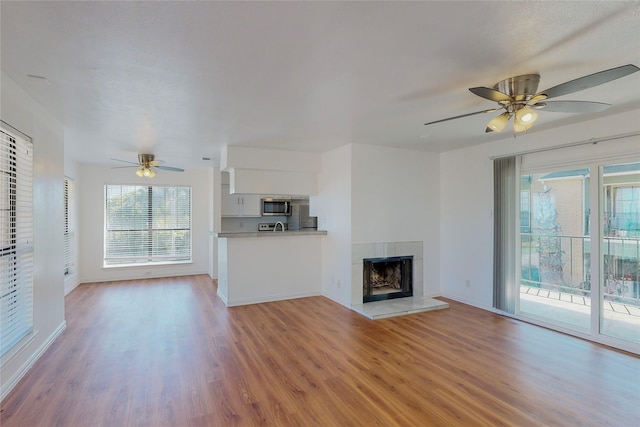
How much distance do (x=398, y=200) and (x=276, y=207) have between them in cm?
347

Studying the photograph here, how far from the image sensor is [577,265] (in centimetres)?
378

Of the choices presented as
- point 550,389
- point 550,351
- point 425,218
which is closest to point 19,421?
point 550,389

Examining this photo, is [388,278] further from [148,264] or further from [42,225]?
[148,264]

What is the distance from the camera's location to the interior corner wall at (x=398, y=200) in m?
4.77

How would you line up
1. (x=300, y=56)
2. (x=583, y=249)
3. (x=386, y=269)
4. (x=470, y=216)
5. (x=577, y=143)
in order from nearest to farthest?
(x=300, y=56), (x=577, y=143), (x=583, y=249), (x=470, y=216), (x=386, y=269)

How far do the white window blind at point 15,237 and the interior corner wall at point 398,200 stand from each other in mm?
3685

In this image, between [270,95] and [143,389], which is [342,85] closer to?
[270,95]

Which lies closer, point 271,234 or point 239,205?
point 271,234

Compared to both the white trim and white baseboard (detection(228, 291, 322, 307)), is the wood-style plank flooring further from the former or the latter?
the white trim

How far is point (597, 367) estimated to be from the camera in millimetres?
2883

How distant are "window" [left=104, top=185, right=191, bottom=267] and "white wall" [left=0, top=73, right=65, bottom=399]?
3284 millimetres

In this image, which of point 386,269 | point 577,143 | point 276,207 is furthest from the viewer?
point 276,207

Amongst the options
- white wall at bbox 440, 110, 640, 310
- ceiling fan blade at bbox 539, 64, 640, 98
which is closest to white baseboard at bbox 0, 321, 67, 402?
ceiling fan blade at bbox 539, 64, 640, 98

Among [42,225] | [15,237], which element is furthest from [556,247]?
[42,225]
